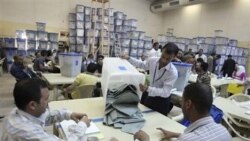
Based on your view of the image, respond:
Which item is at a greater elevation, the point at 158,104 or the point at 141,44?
the point at 141,44

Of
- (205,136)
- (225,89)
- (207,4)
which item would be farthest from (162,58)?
(207,4)

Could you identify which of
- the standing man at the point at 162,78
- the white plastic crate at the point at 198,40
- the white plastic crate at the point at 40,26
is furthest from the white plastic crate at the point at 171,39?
the standing man at the point at 162,78

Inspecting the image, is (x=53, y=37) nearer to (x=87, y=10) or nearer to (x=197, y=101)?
(x=87, y=10)

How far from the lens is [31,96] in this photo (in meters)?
1.24

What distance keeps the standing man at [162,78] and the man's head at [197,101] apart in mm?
1024

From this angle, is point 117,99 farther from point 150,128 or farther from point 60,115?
point 60,115

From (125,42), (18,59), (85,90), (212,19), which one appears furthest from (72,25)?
(85,90)

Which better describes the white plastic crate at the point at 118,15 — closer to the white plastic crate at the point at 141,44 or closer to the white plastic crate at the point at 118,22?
the white plastic crate at the point at 118,22

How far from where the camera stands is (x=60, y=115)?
174 cm

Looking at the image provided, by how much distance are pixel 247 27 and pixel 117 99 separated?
10045 mm

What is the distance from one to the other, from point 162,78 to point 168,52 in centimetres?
30

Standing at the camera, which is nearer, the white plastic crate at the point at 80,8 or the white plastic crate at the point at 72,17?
the white plastic crate at the point at 80,8

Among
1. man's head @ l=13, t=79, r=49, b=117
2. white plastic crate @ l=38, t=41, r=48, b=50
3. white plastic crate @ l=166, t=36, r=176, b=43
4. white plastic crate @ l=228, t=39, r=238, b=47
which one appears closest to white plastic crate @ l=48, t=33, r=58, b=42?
white plastic crate @ l=38, t=41, r=48, b=50

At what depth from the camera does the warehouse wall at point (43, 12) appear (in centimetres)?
1127
